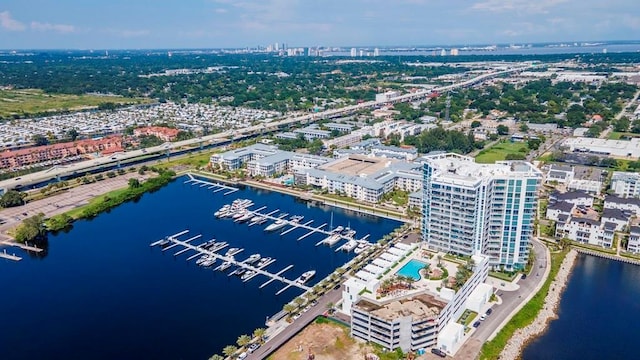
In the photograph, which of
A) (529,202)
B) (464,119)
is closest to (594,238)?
(529,202)

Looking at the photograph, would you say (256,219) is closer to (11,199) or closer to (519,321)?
(519,321)

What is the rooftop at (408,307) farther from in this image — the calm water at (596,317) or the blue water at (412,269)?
the calm water at (596,317)

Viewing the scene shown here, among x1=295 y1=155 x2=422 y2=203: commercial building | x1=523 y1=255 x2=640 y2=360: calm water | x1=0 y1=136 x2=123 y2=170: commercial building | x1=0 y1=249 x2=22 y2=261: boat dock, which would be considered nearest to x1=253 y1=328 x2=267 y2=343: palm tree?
x1=523 y1=255 x2=640 y2=360: calm water

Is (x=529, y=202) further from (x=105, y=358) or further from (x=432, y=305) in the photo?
(x=105, y=358)

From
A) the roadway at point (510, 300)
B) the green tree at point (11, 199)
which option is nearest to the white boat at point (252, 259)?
the roadway at point (510, 300)

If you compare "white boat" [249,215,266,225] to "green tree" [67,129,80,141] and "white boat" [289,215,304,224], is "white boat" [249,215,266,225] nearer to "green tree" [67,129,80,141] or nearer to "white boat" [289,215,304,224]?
"white boat" [289,215,304,224]

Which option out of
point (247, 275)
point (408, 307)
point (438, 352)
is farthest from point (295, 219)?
point (438, 352)
